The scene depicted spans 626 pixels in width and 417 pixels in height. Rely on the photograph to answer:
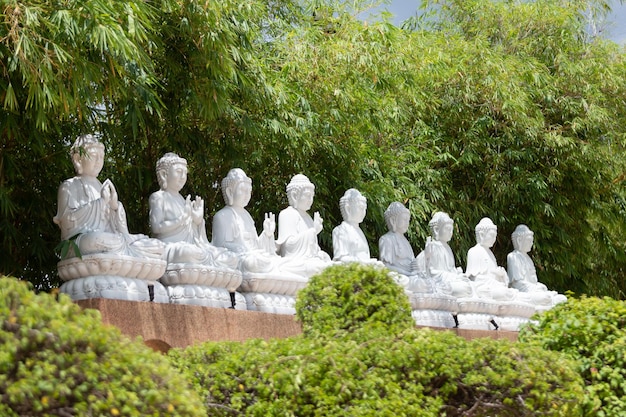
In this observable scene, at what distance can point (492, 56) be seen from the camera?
12.0 meters

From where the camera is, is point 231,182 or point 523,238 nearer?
point 231,182

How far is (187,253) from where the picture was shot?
22.1ft

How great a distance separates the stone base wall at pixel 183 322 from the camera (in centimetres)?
594

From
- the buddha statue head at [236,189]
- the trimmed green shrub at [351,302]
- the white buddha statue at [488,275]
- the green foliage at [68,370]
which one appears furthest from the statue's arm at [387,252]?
the green foliage at [68,370]

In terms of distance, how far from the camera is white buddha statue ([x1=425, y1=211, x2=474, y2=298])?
962 centimetres

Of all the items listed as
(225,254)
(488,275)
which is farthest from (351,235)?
(488,275)

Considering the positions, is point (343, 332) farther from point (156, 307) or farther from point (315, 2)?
point (315, 2)

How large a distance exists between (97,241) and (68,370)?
131 inches

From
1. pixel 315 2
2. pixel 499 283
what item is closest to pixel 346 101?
pixel 315 2

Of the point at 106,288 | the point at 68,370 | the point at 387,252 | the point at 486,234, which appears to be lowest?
the point at 68,370

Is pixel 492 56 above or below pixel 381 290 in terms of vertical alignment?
above

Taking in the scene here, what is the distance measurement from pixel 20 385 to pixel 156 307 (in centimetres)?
338

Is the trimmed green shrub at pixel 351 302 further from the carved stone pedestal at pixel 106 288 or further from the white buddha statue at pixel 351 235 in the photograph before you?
the white buddha statue at pixel 351 235

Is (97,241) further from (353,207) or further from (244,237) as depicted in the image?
(353,207)
